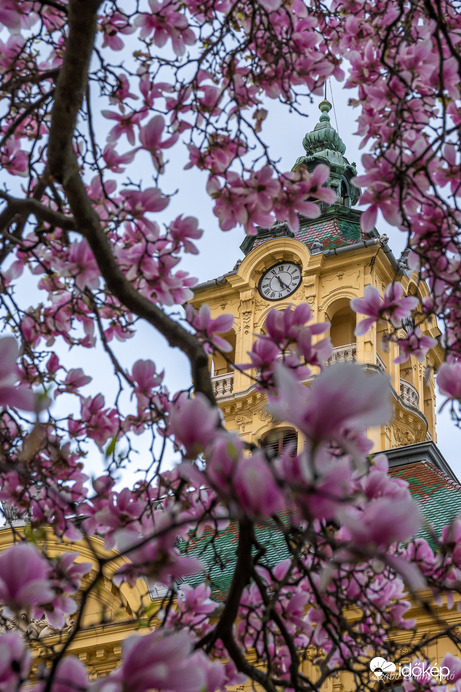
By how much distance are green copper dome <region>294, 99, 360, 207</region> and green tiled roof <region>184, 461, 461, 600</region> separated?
15.3 meters

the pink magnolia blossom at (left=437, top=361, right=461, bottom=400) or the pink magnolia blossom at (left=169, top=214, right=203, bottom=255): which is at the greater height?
the pink magnolia blossom at (left=169, top=214, right=203, bottom=255)

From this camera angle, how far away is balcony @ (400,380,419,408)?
76.4ft

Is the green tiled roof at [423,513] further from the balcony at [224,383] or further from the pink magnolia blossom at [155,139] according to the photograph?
the balcony at [224,383]

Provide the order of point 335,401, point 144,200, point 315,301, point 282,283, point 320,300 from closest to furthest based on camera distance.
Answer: point 335,401, point 144,200, point 315,301, point 320,300, point 282,283

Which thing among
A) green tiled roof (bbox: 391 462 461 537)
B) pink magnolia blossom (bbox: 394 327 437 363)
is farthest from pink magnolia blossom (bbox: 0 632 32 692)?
green tiled roof (bbox: 391 462 461 537)

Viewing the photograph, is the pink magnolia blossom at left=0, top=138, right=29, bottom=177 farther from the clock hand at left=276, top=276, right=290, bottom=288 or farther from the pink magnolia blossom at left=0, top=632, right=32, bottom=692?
the clock hand at left=276, top=276, right=290, bottom=288

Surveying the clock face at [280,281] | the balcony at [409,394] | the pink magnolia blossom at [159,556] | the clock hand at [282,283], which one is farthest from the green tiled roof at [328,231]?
the pink magnolia blossom at [159,556]

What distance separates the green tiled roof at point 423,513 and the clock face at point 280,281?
31.7 feet

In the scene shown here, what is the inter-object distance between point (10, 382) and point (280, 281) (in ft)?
75.7

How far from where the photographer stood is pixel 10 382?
1.98 meters

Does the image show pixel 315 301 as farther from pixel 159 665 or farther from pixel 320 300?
pixel 159 665

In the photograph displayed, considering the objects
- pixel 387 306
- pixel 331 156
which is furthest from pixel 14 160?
pixel 331 156

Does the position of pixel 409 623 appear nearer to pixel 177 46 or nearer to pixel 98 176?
pixel 98 176

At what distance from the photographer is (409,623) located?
4.32 meters
